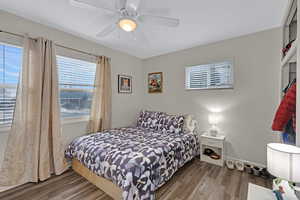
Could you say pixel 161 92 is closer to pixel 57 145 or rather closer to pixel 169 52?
pixel 169 52

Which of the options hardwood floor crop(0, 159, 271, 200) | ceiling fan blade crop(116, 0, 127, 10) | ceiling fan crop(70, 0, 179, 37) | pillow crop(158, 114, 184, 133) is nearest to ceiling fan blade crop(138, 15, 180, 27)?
ceiling fan crop(70, 0, 179, 37)

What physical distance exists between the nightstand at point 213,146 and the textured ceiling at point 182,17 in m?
1.98

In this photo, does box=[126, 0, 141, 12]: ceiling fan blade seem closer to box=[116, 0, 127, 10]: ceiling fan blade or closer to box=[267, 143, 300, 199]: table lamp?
box=[116, 0, 127, 10]: ceiling fan blade

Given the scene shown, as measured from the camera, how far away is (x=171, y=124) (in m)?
2.83

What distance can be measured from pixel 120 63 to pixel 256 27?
9.29 ft

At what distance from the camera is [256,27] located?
221cm

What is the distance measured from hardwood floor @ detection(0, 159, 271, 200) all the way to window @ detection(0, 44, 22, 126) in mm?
1025

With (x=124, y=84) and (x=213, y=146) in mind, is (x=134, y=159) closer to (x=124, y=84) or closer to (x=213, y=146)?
(x=213, y=146)

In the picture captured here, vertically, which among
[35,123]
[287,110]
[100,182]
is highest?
[287,110]

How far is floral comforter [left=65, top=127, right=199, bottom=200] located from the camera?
1463 mm

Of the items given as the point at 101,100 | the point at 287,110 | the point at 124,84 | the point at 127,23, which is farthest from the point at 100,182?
the point at 287,110

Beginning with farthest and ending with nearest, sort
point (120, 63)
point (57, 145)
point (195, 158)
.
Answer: point (120, 63)
point (195, 158)
point (57, 145)

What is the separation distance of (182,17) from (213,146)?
2.35 metres

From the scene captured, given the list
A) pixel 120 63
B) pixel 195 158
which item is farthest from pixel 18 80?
pixel 195 158
